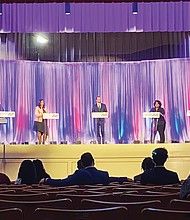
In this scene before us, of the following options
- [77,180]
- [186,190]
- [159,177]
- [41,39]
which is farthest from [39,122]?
[186,190]

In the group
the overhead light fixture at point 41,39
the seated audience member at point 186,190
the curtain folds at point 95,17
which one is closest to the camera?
the seated audience member at point 186,190

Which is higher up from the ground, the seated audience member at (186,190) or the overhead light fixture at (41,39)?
the overhead light fixture at (41,39)

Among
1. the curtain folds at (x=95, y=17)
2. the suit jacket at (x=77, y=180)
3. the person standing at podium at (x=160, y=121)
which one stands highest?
the curtain folds at (x=95, y=17)

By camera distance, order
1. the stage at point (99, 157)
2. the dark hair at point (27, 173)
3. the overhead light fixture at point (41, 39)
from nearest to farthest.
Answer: the dark hair at point (27, 173)
the stage at point (99, 157)
the overhead light fixture at point (41, 39)

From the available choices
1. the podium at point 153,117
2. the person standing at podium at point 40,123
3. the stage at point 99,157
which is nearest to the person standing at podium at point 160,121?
the podium at point 153,117

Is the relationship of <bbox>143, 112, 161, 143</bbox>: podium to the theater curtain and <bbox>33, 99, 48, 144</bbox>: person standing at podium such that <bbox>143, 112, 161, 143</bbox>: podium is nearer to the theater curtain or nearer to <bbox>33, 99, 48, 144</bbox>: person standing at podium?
the theater curtain

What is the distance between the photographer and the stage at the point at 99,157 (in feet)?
30.7

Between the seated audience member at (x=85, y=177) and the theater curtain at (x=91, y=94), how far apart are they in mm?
8408

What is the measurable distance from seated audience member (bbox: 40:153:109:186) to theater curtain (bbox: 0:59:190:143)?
27.6 ft

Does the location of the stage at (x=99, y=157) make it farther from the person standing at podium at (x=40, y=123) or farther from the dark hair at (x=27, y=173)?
the dark hair at (x=27, y=173)

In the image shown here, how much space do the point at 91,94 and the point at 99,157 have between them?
480 centimetres

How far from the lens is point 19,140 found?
44.3 ft

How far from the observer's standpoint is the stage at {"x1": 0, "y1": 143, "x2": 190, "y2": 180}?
30.7ft

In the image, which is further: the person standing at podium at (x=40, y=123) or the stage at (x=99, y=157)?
the person standing at podium at (x=40, y=123)
